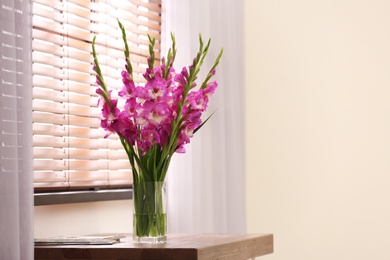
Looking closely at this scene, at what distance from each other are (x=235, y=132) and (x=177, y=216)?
0.51 m

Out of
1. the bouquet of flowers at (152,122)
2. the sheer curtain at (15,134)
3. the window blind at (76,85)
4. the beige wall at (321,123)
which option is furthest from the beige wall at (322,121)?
the sheer curtain at (15,134)

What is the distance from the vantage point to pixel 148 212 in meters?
2.46

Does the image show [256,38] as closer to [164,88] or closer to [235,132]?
[235,132]

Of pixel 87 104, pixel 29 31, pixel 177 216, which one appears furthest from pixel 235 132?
pixel 29 31

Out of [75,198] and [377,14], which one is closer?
[75,198]

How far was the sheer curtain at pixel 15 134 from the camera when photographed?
2164mm

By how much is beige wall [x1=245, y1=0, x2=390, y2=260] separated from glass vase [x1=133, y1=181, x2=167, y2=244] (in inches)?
66.5

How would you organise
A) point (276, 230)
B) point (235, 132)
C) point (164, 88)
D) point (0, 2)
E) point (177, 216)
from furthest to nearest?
point (276, 230)
point (235, 132)
point (177, 216)
point (164, 88)
point (0, 2)

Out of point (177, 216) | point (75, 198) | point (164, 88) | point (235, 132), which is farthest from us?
point (235, 132)

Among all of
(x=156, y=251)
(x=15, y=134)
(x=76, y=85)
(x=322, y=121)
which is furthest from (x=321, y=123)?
(x=15, y=134)

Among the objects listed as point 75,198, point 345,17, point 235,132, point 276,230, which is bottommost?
point 276,230

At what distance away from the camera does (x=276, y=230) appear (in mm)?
4113

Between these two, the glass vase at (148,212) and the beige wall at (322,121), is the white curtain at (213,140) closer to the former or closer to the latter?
the beige wall at (322,121)

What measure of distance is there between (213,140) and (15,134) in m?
1.39
